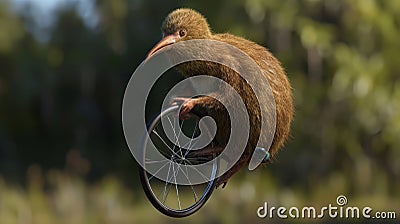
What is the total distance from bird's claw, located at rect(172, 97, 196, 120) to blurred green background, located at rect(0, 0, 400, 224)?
2045mm

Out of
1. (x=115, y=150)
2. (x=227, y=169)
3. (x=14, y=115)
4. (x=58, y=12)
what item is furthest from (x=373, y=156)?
(x=227, y=169)

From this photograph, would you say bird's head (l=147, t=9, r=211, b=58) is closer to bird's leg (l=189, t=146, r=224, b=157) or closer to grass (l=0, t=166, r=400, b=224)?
bird's leg (l=189, t=146, r=224, b=157)

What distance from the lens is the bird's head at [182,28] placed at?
65cm

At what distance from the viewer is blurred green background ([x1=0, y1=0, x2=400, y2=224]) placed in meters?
4.07

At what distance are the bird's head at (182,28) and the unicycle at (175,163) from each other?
0.19 feet

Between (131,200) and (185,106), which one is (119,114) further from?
(185,106)

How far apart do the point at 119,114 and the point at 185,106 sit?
11.1 ft

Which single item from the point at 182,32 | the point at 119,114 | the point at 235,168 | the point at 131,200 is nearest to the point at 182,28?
the point at 182,32

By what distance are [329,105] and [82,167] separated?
2248mm

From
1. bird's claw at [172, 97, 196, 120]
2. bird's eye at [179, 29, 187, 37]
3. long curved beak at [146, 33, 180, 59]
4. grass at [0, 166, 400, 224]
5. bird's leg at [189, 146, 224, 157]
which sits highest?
grass at [0, 166, 400, 224]

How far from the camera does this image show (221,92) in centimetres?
66

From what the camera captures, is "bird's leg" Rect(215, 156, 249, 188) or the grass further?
the grass

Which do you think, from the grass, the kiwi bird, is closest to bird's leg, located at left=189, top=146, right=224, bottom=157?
the kiwi bird

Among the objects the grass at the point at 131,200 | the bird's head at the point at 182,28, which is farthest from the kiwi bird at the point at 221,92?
the grass at the point at 131,200
